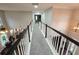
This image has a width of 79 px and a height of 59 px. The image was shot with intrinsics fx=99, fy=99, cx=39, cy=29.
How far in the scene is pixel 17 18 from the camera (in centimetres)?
947

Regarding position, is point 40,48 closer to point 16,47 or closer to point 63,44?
point 63,44

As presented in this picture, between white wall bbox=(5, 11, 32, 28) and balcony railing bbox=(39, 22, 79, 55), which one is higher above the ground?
balcony railing bbox=(39, 22, 79, 55)

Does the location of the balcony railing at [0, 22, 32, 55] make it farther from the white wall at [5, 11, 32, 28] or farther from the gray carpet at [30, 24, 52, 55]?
the white wall at [5, 11, 32, 28]

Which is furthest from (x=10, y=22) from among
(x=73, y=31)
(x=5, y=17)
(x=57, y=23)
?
(x=73, y=31)

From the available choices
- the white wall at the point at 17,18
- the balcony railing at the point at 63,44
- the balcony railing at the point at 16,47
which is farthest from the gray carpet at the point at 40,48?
the white wall at the point at 17,18

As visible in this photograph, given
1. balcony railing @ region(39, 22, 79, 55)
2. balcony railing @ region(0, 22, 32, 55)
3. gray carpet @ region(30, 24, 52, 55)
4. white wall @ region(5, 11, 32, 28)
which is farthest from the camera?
white wall @ region(5, 11, 32, 28)

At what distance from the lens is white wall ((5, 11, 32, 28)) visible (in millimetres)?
9375

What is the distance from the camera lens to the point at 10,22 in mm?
9531

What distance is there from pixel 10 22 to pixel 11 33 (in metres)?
1.07

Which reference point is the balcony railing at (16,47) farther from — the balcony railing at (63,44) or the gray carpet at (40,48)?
the gray carpet at (40,48)

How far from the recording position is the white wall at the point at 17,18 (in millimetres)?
9375

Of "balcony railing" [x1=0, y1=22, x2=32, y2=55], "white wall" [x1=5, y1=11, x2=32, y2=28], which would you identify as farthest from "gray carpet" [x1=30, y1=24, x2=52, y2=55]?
"white wall" [x1=5, y1=11, x2=32, y2=28]
